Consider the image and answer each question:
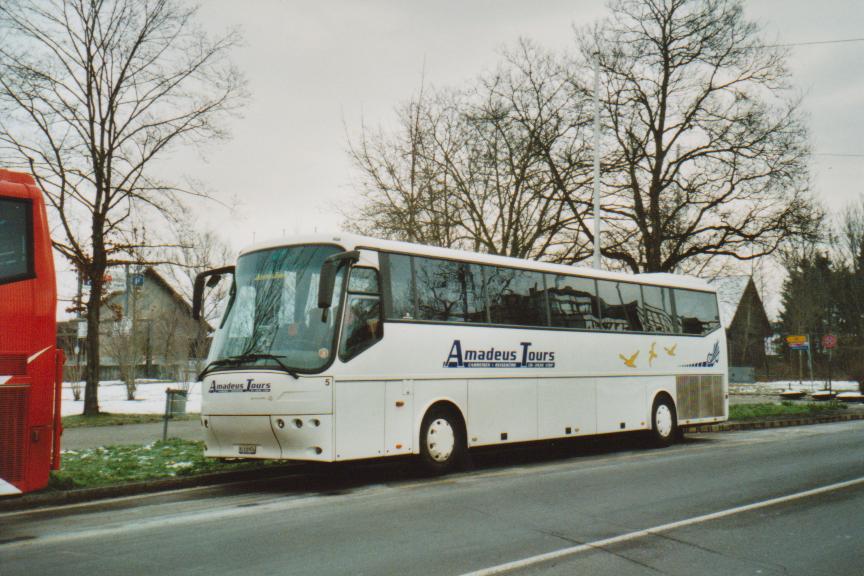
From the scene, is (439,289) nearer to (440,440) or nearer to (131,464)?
(440,440)

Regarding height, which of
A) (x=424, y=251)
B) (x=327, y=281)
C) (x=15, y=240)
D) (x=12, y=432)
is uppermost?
(x=424, y=251)

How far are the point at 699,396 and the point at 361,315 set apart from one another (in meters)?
10.7

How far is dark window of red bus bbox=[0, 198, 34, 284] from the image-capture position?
8367 mm

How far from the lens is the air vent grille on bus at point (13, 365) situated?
823 centimetres

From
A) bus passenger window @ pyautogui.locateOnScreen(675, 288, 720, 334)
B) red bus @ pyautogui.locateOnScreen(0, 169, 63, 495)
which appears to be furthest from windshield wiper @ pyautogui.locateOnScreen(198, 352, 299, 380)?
bus passenger window @ pyautogui.locateOnScreen(675, 288, 720, 334)

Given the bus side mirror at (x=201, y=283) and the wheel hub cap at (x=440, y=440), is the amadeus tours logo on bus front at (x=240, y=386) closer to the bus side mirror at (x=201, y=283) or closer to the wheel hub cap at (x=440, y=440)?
the bus side mirror at (x=201, y=283)

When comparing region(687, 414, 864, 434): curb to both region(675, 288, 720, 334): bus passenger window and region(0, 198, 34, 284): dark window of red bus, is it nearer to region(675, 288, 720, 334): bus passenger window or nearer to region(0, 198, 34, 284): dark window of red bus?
region(675, 288, 720, 334): bus passenger window

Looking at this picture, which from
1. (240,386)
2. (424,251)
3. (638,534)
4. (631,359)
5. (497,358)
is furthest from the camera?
(631,359)

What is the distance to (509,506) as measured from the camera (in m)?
9.16

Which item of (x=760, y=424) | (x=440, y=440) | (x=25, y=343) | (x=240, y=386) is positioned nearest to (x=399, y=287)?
(x=440, y=440)

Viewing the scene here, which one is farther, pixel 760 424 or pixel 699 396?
pixel 760 424

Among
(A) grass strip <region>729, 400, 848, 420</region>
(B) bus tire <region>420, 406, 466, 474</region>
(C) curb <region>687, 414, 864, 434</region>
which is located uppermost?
(B) bus tire <region>420, 406, 466, 474</region>

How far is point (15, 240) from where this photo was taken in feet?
28.0

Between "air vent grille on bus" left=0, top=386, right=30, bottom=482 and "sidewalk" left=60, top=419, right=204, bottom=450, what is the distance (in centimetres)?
737
